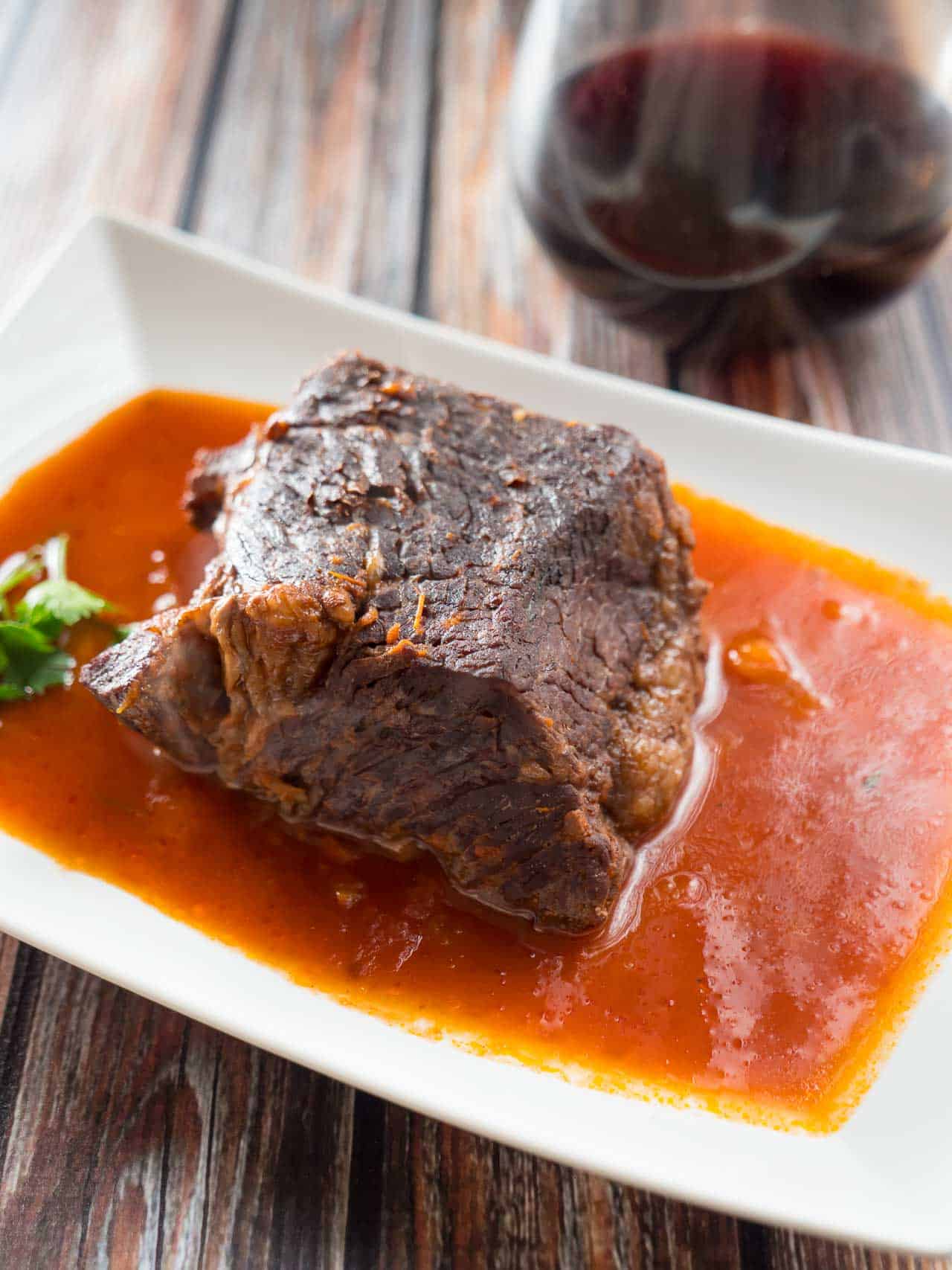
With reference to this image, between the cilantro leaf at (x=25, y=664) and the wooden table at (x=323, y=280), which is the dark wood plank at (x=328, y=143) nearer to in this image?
the wooden table at (x=323, y=280)

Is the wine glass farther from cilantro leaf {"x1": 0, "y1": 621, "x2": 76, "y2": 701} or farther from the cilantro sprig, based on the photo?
cilantro leaf {"x1": 0, "y1": 621, "x2": 76, "y2": 701}

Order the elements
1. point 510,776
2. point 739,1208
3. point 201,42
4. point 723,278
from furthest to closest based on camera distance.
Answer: point 201,42 → point 723,278 → point 510,776 → point 739,1208

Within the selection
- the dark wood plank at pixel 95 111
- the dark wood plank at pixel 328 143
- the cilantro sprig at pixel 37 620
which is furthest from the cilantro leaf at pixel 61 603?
the dark wood plank at pixel 328 143

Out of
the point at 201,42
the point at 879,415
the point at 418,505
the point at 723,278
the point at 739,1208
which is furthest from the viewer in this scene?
the point at 201,42

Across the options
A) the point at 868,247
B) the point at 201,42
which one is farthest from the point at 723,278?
the point at 201,42

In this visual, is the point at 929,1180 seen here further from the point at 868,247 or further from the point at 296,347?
the point at 296,347

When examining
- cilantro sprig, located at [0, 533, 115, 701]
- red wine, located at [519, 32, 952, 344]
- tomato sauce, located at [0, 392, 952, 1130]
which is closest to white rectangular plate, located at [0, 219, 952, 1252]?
tomato sauce, located at [0, 392, 952, 1130]
